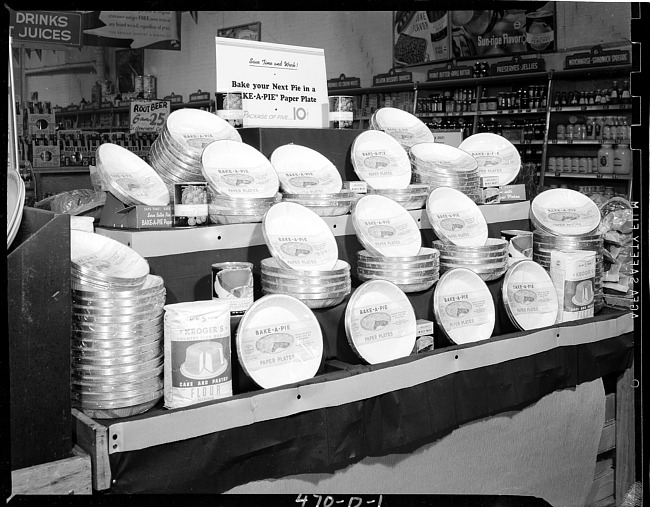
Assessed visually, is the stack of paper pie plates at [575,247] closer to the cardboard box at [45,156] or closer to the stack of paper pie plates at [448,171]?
the stack of paper pie plates at [448,171]

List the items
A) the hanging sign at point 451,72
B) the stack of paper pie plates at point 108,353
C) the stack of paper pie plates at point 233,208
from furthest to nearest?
the hanging sign at point 451,72
the stack of paper pie plates at point 233,208
the stack of paper pie plates at point 108,353

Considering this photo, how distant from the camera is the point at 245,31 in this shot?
11008 millimetres

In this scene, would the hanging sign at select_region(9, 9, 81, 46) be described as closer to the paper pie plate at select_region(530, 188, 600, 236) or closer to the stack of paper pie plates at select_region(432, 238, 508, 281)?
the paper pie plate at select_region(530, 188, 600, 236)

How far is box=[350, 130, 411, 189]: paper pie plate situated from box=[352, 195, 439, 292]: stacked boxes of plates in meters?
0.23

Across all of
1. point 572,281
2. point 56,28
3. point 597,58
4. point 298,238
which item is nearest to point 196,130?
point 298,238

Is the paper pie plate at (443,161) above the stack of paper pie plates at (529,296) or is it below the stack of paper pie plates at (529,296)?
above

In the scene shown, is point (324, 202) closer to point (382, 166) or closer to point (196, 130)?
point (382, 166)

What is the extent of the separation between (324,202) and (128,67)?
38.9ft

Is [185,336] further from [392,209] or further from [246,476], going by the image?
[392,209]

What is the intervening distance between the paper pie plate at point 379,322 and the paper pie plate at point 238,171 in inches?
21.2

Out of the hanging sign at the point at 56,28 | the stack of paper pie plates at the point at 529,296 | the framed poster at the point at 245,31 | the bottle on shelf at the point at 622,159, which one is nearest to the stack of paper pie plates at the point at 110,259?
the stack of paper pie plates at the point at 529,296

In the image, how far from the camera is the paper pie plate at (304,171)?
2.81 meters

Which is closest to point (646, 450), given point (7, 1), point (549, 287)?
point (549, 287)

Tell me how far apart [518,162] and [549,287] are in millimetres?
796
